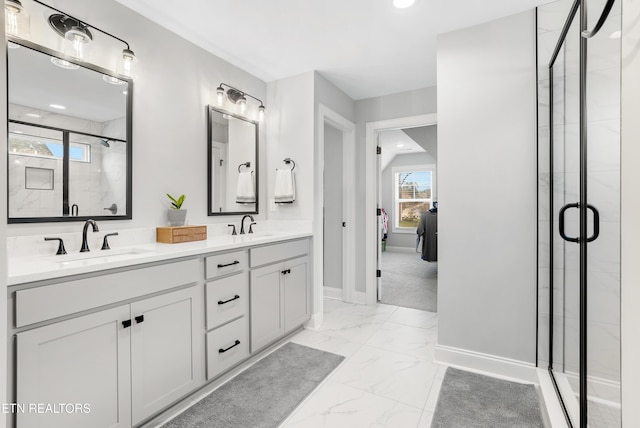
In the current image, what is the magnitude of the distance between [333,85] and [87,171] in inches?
93.4

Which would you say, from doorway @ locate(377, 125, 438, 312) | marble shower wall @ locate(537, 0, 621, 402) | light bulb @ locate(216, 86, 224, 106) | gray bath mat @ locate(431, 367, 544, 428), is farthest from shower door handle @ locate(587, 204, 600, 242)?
doorway @ locate(377, 125, 438, 312)

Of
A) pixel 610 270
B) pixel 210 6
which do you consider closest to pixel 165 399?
pixel 610 270

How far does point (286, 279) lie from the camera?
2529 mm

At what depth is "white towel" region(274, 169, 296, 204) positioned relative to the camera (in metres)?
2.91

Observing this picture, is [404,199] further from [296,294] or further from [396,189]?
[296,294]

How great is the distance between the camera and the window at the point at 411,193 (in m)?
7.43

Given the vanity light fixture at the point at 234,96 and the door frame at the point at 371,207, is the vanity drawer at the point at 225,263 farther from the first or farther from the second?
the door frame at the point at 371,207

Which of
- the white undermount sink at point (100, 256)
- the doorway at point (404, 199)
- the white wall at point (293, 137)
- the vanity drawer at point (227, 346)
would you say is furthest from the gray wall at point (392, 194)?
the white undermount sink at point (100, 256)

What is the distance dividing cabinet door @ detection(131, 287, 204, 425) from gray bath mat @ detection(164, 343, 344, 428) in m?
0.16

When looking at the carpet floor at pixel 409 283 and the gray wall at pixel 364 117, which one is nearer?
the gray wall at pixel 364 117

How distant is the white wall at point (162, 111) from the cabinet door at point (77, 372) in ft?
2.30

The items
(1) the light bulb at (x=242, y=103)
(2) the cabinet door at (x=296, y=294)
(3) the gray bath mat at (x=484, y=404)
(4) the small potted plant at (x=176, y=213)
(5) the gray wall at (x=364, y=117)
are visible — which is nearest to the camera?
(3) the gray bath mat at (x=484, y=404)

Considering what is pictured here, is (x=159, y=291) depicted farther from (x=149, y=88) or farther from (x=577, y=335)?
(x=577, y=335)

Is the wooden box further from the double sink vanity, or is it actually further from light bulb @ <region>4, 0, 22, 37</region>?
light bulb @ <region>4, 0, 22, 37</region>
